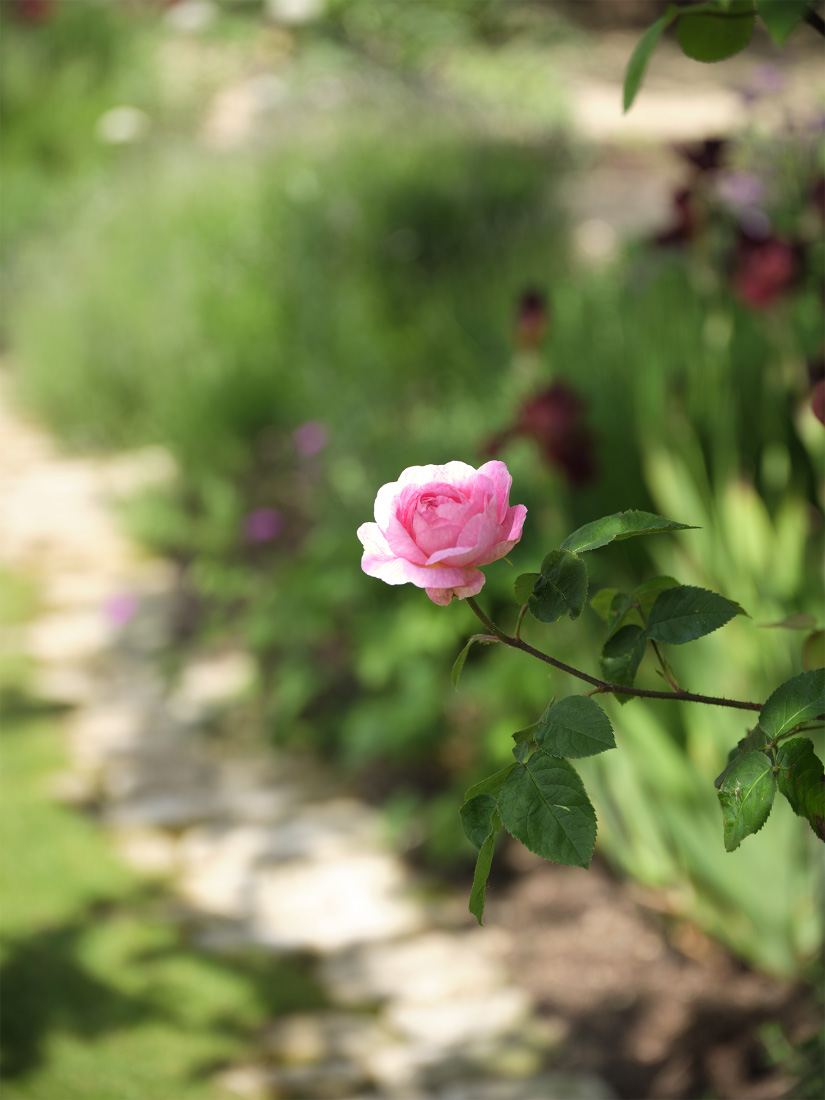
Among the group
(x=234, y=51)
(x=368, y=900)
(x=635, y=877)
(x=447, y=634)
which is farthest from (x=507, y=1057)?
(x=234, y=51)

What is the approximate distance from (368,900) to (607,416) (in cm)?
132

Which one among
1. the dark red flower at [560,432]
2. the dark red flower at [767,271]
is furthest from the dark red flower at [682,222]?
the dark red flower at [560,432]

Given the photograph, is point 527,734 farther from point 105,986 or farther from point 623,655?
point 105,986

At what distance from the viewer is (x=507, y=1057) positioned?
2.02 metres

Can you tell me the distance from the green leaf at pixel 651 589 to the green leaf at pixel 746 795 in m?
0.13

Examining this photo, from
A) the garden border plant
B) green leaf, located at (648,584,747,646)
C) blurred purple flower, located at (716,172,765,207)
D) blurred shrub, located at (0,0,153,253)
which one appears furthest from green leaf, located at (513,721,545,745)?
blurred shrub, located at (0,0,153,253)

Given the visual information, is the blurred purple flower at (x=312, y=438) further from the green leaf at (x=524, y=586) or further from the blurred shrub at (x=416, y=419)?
the green leaf at (x=524, y=586)

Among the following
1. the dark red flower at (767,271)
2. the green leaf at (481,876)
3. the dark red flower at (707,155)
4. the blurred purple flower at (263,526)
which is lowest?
the blurred purple flower at (263,526)

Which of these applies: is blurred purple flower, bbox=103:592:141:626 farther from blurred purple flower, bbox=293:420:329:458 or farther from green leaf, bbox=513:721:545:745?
green leaf, bbox=513:721:545:745

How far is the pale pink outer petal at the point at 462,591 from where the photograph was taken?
63cm

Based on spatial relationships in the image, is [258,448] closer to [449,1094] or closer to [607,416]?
[607,416]

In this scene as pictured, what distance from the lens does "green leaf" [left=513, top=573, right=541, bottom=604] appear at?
0.66 meters

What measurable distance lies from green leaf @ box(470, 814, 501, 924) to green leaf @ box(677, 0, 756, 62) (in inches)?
21.7

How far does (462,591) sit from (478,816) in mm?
136
